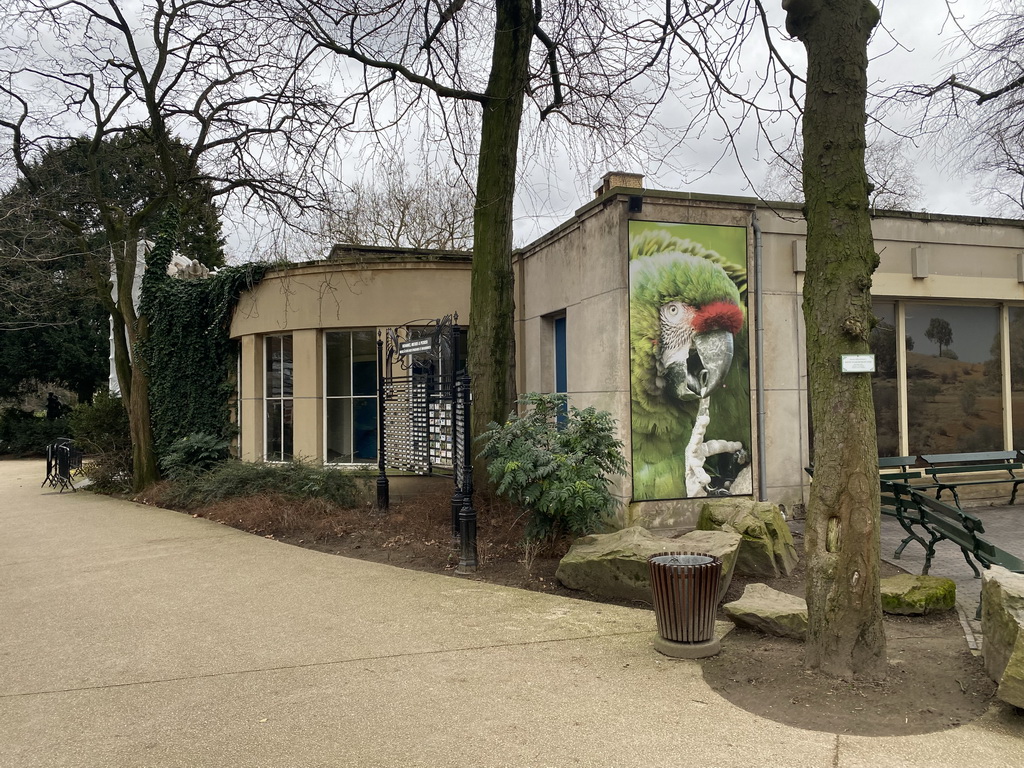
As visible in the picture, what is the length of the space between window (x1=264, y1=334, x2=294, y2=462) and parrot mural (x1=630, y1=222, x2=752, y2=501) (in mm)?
6712

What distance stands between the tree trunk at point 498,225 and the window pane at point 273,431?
4.83 metres

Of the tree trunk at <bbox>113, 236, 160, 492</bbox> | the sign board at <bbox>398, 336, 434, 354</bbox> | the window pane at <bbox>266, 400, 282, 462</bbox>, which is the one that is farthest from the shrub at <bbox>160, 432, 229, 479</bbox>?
the sign board at <bbox>398, 336, 434, 354</bbox>

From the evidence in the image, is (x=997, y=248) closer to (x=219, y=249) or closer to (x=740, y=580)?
(x=740, y=580)

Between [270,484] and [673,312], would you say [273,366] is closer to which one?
[270,484]

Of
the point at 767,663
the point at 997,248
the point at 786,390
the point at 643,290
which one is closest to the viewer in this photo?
the point at 767,663

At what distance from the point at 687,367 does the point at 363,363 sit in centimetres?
575

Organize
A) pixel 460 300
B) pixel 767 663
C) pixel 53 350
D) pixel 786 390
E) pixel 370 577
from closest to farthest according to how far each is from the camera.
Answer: pixel 767 663 < pixel 370 577 < pixel 786 390 < pixel 460 300 < pixel 53 350

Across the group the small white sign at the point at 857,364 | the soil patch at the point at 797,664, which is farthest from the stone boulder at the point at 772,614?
the small white sign at the point at 857,364

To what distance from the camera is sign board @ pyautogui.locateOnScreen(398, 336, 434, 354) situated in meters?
9.07

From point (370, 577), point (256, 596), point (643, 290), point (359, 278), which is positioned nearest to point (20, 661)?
point (256, 596)

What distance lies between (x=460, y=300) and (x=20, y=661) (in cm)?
815

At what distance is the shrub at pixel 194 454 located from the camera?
43.1 ft

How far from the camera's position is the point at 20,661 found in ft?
16.5

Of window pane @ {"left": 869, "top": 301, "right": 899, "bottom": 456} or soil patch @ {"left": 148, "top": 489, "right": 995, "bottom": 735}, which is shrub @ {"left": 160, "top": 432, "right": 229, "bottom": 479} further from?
window pane @ {"left": 869, "top": 301, "right": 899, "bottom": 456}
